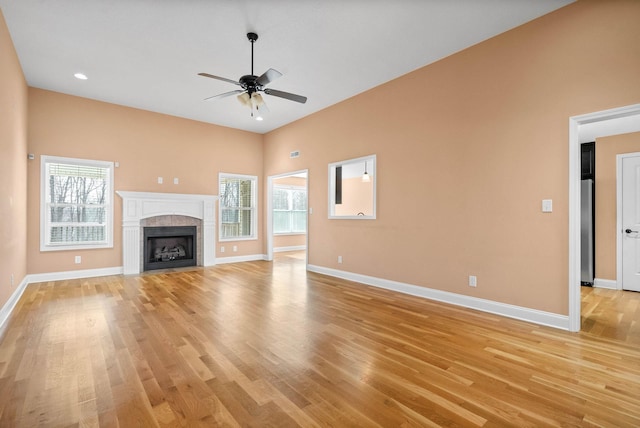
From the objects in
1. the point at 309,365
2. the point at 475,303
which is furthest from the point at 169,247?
the point at 475,303

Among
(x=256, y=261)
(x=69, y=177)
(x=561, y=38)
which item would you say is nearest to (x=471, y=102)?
(x=561, y=38)

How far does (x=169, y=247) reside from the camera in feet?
22.0

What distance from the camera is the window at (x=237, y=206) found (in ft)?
24.4

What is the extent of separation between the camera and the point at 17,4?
3.09 meters

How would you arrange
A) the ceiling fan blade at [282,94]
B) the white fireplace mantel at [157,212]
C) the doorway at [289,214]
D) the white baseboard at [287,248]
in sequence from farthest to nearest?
1. the doorway at [289,214]
2. the white baseboard at [287,248]
3. the white fireplace mantel at [157,212]
4. the ceiling fan blade at [282,94]

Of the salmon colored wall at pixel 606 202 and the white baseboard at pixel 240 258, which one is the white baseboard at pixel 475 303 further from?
the white baseboard at pixel 240 258

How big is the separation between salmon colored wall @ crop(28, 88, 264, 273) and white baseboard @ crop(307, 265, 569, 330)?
4043 mm

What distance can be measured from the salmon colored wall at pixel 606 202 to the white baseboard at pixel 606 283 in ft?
0.17

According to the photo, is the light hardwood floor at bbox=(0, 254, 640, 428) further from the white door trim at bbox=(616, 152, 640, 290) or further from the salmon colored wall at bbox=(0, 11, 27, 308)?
the white door trim at bbox=(616, 152, 640, 290)

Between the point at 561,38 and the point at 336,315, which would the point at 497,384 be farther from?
the point at 561,38

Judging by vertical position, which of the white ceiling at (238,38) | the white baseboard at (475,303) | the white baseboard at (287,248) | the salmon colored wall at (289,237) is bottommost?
the white baseboard at (287,248)

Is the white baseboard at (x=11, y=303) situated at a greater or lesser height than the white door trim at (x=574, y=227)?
lesser

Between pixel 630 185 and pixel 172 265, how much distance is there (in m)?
8.59

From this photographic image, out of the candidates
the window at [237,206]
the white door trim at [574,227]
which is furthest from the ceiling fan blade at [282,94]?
the window at [237,206]
